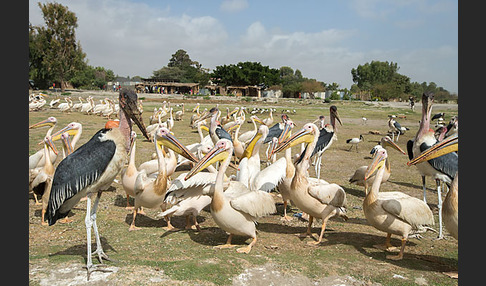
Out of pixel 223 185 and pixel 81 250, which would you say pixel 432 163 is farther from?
pixel 81 250

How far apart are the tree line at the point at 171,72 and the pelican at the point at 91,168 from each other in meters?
27.2

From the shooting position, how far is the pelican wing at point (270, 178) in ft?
21.4

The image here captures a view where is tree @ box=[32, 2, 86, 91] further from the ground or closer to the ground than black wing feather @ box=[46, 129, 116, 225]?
further from the ground

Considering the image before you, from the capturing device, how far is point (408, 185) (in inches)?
389

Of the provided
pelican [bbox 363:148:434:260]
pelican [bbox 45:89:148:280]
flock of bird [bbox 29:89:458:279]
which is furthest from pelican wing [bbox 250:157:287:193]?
pelican [bbox 45:89:148:280]

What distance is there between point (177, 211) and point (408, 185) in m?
6.95

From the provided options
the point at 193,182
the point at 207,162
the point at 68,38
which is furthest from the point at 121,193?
the point at 68,38

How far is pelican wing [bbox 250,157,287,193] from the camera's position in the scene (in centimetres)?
651

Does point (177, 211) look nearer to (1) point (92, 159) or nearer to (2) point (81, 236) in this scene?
(2) point (81, 236)

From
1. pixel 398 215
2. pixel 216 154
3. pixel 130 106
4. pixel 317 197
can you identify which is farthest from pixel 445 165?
pixel 130 106

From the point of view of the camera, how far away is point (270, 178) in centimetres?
661

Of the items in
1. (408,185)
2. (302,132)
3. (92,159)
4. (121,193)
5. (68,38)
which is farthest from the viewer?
(68,38)

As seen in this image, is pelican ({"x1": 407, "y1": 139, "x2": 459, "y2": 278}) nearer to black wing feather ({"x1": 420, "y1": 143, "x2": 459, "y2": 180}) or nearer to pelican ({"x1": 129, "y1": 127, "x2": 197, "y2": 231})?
black wing feather ({"x1": 420, "y1": 143, "x2": 459, "y2": 180})

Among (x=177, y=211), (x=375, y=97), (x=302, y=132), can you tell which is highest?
(x=375, y=97)
